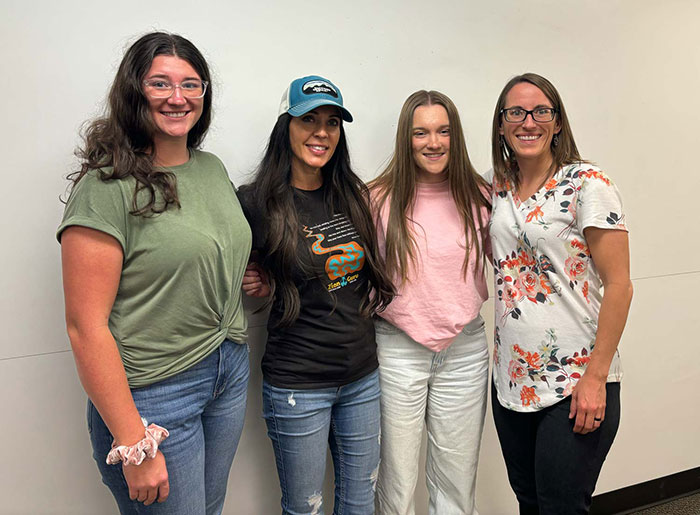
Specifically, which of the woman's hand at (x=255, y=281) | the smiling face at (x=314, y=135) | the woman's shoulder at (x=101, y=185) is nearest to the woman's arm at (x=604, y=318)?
the smiling face at (x=314, y=135)

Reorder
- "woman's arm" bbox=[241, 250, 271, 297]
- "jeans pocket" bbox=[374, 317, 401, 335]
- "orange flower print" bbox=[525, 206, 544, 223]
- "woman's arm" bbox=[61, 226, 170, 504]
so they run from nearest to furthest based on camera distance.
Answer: "woman's arm" bbox=[61, 226, 170, 504] < "orange flower print" bbox=[525, 206, 544, 223] < "woman's arm" bbox=[241, 250, 271, 297] < "jeans pocket" bbox=[374, 317, 401, 335]

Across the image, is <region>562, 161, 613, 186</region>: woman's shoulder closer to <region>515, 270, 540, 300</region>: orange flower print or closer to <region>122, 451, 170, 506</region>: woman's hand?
<region>515, 270, 540, 300</region>: orange flower print

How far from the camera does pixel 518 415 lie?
1556 millimetres

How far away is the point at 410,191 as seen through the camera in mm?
1674

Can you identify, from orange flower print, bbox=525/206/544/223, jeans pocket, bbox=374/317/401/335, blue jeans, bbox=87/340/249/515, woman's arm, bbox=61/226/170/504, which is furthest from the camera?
jeans pocket, bbox=374/317/401/335

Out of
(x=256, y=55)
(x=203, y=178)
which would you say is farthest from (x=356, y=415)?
(x=256, y=55)

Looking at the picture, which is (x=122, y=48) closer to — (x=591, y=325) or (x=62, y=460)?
(x=62, y=460)

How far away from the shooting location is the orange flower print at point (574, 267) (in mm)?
1401

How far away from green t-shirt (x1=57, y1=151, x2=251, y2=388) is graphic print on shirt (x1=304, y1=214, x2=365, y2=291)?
0.80 feet

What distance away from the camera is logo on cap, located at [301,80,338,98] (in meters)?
1.47

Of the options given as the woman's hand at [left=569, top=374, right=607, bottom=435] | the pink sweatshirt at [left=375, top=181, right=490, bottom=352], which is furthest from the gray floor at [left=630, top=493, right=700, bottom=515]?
the pink sweatshirt at [left=375, top=181, right=490, bottom=352]

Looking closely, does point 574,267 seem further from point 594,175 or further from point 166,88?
point 166,88

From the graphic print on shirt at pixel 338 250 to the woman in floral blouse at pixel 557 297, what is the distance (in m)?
0.44

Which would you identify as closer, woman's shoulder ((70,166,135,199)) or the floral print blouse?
woman's shoulder ((70,166,135,199))
